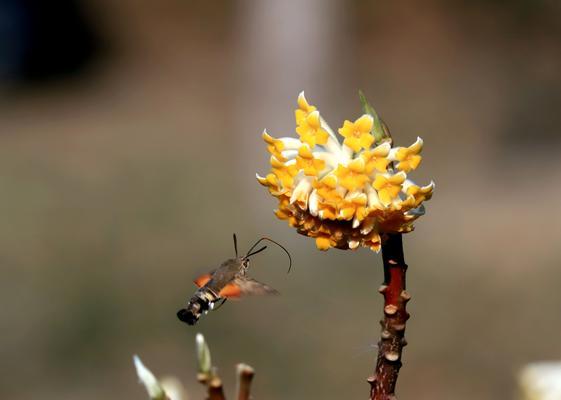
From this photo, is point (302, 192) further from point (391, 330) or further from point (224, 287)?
point (224, 287)

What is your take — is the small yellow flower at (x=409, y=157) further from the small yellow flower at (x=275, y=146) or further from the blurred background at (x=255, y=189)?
the blurred background at (x=255, y=189)

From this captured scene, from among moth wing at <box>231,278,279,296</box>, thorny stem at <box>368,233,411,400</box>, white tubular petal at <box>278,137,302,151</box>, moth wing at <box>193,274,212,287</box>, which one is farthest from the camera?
moth wing at <box>193,274,212,287</box>

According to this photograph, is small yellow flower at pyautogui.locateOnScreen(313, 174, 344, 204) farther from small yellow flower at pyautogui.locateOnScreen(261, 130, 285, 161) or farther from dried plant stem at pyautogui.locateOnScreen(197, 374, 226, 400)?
dried plant stem at pyautogui.locateOnScreen(197, 374, 226, 400)

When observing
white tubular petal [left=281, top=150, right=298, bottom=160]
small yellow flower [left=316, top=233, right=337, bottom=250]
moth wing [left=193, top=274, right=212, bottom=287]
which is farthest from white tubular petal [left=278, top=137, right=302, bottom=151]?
moth wing [left=193, top=274, right=212, bottom=287]

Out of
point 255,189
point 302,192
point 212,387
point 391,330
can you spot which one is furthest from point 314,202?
point 255,189

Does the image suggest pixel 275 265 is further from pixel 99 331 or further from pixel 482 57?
pixel 482 57

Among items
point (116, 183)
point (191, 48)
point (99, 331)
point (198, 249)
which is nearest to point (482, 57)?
point (191, 48)

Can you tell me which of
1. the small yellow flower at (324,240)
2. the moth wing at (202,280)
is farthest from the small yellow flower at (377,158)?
the moth wing at (202,280)
